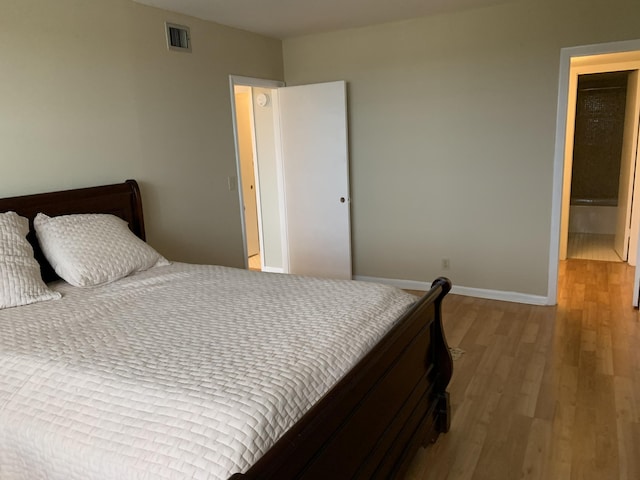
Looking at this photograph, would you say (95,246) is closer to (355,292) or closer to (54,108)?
(54,108)

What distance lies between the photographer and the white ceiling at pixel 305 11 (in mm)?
3389

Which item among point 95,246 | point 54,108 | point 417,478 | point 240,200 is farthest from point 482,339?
point 54,108

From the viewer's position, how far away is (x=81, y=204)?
2889 millimetres

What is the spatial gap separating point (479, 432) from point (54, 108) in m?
2.95

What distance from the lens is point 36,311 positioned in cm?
211

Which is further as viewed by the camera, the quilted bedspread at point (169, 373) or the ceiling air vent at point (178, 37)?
the ceiling air vent at point (178, 37)

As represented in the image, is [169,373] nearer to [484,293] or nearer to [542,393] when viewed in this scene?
[542,393]

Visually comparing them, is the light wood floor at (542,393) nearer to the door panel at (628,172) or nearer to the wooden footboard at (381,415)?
the wooden footboard at (381,415)

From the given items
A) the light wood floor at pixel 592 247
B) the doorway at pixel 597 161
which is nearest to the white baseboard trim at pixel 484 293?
the light wood floor at pixel 592 247

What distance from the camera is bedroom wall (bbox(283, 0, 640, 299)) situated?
12.2 ft

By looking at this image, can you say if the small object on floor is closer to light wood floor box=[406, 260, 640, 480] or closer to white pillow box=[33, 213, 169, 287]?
light wood floor box=[406, 260, 640, 480]

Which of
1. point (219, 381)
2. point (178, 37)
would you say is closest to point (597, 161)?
point (178, 37)

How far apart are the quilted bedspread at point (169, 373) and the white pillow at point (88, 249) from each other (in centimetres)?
23

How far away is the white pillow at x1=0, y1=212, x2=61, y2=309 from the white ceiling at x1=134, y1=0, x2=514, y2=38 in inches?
70.0
